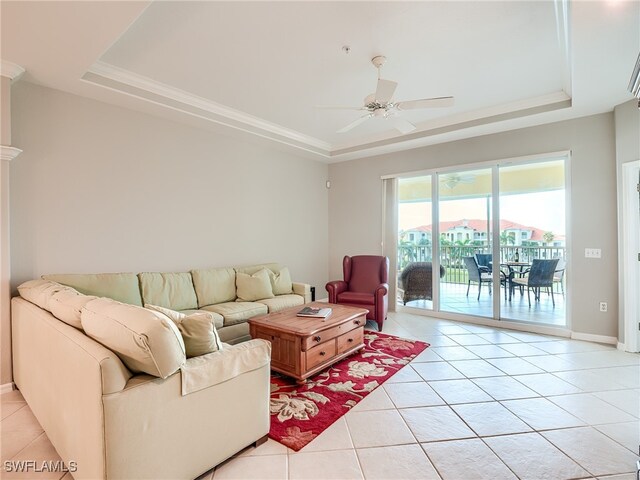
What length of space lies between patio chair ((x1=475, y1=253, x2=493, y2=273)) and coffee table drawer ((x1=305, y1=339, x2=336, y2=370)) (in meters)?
3.02

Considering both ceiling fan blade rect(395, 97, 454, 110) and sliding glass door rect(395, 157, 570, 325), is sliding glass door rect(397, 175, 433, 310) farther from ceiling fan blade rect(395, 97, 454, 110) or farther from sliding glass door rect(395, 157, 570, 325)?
ceiling fan blade rect(395, 97, 454, 110)

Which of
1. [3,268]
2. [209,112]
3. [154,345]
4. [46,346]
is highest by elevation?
[209,112]

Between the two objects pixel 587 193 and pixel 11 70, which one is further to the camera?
pixel 587 193

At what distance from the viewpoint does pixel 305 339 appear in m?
2.78

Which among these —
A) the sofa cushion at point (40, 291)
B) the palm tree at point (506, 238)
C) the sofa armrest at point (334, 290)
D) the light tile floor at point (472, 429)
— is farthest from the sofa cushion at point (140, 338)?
the palm tree at point (506, 238)

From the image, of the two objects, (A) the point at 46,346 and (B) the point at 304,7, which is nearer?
(A) the point at 46,346


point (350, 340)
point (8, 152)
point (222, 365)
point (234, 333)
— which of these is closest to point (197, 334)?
point (222, 365)

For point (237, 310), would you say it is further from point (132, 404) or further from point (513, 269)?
point (513, 269)

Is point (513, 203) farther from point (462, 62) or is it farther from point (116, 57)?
point (116, 57)

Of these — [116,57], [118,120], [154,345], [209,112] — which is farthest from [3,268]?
[209,112]

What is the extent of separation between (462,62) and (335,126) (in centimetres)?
217

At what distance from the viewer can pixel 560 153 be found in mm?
4133

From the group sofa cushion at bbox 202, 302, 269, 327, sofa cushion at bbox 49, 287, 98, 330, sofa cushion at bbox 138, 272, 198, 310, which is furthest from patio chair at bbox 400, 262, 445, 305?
sofa cushion at bbox 49, 287, 98, 330

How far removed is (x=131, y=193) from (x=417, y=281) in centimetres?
446
